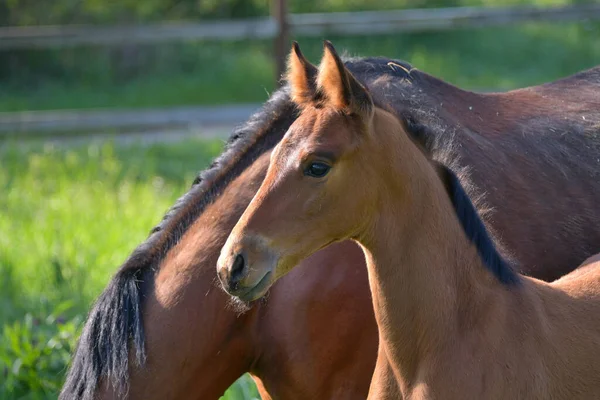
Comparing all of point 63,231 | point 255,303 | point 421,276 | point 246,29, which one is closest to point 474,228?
point 421,276

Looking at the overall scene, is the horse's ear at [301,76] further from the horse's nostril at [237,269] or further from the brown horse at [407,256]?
Answer: the horse's nostril at [237,269]

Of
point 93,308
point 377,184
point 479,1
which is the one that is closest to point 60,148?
point 93,308

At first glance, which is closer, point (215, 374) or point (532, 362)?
point (532, 362)

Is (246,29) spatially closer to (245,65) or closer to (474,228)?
(245,65)

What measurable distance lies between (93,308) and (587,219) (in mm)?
1901

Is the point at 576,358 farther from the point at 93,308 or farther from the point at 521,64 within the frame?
the point at 521,64

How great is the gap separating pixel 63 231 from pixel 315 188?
450cm

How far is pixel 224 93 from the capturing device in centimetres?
1366

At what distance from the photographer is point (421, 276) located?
2965 mm

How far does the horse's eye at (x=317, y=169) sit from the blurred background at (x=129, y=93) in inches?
80.8

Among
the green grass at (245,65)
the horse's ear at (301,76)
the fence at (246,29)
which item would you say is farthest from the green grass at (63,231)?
the green grass at (245,65)

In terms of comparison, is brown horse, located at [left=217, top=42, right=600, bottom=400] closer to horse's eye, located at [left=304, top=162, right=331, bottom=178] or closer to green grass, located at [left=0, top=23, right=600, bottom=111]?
horse's eye, located at [left=304, top=162, right=331, bottom=178]

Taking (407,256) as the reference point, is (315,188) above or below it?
above

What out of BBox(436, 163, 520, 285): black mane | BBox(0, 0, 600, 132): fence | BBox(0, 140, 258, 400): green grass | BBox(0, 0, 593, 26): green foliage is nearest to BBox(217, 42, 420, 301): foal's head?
BBox(436, 163, 520, 285): black mane
